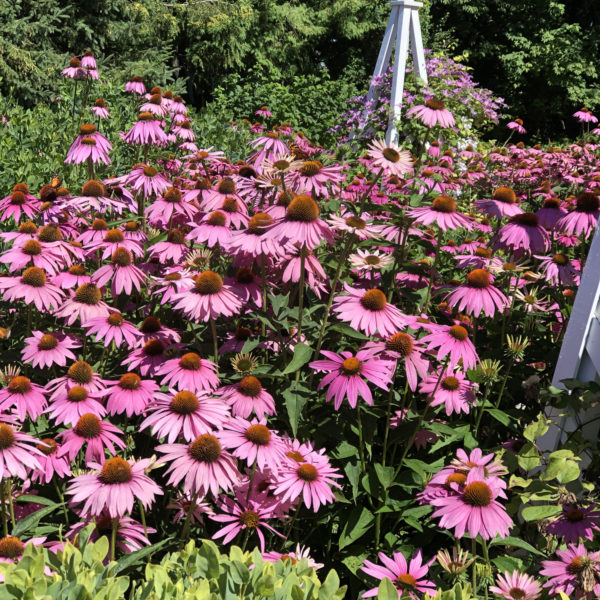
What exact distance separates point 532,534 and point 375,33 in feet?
52.3

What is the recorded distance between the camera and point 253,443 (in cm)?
157

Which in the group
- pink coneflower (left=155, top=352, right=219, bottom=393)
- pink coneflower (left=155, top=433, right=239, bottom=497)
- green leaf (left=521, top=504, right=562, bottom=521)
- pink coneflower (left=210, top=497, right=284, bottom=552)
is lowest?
pink coneflower (left=210, top=497, right=284, bottom=552)

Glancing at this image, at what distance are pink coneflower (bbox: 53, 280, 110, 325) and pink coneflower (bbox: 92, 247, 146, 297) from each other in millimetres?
49

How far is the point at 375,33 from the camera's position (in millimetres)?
16344

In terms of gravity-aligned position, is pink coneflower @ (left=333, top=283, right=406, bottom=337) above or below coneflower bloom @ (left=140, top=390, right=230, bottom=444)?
above

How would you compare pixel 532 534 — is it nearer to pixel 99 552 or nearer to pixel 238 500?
pixel 238 500

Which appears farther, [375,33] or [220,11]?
[375,33]

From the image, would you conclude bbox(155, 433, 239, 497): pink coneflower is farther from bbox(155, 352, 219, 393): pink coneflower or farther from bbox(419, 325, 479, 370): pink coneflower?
bbox(419, 325, 479, 370): pink coneflower

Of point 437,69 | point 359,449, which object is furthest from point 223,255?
point 437,69

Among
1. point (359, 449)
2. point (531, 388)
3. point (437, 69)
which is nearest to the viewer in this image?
point (359, 449)

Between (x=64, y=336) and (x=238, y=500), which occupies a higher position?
(x=64, y=336)

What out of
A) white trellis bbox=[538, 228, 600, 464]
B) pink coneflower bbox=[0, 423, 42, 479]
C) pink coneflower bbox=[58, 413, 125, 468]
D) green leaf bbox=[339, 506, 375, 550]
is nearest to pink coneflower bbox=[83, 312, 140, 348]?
pink coneflower bbox=[58, 413, 125, 468]

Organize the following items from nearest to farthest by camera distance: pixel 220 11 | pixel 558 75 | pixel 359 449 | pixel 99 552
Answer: pixel 99 552
pixel 359 449
pixel 220 11
pixel 558 75

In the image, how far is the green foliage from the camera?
3.79 ft
